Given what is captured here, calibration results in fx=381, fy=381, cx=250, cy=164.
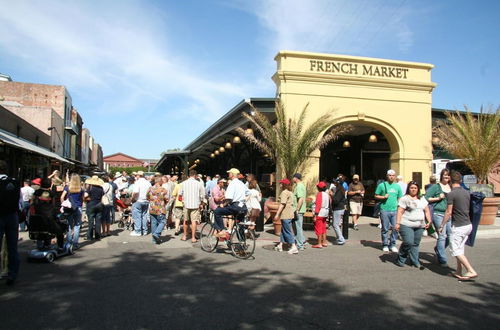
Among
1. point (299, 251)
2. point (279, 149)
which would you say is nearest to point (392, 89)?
point (279, 149)

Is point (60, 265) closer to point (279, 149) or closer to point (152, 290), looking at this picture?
point (152, 290)

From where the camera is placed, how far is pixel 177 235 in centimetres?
1107

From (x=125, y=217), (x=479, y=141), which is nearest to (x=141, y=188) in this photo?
(x=125, y=217)

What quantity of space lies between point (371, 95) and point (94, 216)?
34.9 feet

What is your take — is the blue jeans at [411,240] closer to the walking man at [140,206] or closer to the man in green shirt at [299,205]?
the man in green shirt at [299,205]

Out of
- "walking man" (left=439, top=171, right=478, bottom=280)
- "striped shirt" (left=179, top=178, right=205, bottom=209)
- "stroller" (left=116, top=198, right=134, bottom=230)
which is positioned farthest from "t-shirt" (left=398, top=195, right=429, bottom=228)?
"stroller" (left=116, top=198, right=134, bottom=230)

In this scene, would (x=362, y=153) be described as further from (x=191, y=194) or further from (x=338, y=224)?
(x=191, y=194)

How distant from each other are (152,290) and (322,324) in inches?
99.4

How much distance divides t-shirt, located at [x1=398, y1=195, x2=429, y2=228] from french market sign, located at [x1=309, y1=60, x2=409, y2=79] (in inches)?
320

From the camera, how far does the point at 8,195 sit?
554cm

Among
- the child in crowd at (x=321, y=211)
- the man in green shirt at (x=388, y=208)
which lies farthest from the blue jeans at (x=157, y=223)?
the man in green shirt at (x=388, y=208)

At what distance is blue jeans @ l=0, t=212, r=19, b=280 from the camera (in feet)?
18.3

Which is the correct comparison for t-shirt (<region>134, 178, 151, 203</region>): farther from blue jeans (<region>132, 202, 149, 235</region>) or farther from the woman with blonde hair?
the woman with blonde hair

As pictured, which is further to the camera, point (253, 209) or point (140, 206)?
point (253, 209)
